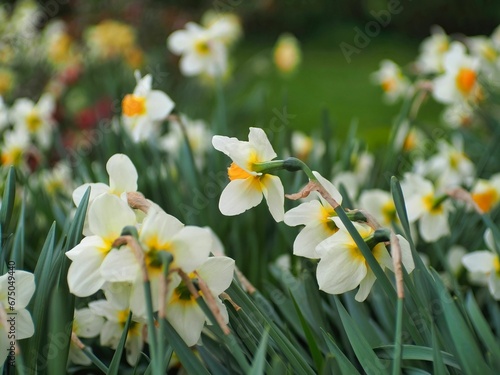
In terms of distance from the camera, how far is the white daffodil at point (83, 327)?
3.33 feet

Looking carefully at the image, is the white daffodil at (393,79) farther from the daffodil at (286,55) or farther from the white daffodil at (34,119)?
the white daffodil at (34,119)

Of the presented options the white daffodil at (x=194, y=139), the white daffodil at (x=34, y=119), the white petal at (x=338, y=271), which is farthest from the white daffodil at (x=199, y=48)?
the white petal at (x=338, y=271)

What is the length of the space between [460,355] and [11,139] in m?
1.43

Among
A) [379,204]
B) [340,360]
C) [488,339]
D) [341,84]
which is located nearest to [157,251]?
[340,360]

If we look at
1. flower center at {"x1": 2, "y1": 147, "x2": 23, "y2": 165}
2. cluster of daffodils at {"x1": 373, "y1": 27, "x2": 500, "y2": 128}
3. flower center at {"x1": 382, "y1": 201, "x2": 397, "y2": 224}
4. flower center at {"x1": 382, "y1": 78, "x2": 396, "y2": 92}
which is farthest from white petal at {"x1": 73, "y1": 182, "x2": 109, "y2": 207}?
flower center at {"x1": 382, "y1": 78, "x2": 396, "y2": 92}

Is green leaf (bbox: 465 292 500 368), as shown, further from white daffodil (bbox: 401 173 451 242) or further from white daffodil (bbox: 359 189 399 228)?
white daffodil (bbox: 359 189 399 228)

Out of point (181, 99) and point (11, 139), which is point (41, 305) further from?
point (181, 99)

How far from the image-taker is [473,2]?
308 inches

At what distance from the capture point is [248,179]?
88 centimetres

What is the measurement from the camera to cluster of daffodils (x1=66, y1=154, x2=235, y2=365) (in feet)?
2.38

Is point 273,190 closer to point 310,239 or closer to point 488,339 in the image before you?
point 310,239

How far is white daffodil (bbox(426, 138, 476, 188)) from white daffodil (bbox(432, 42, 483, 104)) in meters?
0.16

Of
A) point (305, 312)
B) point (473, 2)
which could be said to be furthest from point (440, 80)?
point (473, 2)

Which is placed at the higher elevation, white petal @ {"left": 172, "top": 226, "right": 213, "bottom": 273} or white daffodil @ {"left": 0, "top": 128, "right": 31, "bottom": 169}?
white petal @ {"left": 172, "top": 226, "right": 213, "bottom": 273}
